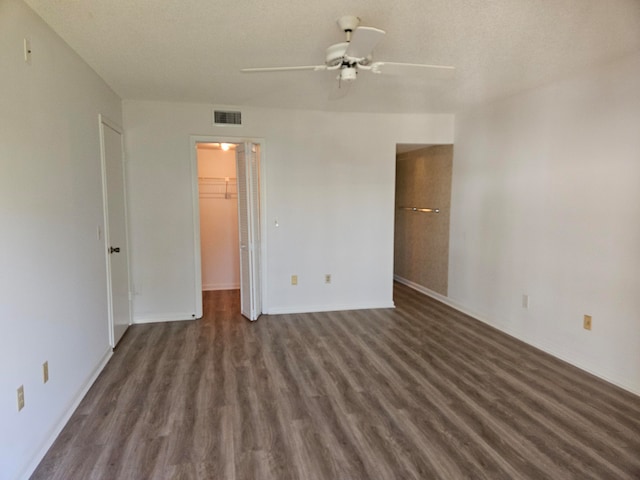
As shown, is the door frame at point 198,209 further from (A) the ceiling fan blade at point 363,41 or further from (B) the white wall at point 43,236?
(A) the ceiling fan blade at point 363,41

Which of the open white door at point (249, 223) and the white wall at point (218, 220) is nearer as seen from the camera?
the open white door at point (249, 223)

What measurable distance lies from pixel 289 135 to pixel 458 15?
265 centimetres

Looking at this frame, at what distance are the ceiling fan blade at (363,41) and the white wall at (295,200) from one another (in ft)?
8.05

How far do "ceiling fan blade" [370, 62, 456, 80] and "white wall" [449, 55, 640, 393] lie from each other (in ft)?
4.82

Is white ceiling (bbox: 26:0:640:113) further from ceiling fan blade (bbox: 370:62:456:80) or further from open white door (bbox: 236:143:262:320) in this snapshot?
open white door (bbox: 236:143:262:320)

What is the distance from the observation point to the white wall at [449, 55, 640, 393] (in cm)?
287

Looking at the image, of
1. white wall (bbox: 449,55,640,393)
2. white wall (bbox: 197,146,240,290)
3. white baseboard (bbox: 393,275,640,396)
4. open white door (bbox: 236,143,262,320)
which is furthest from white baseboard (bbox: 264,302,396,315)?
white wall (bbox: 197,146,240,290)

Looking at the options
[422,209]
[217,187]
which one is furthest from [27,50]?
[422,209]

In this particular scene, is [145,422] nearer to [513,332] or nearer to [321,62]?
[321,62]

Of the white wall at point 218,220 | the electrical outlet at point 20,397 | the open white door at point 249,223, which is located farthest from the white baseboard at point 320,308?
the electrical outlet at point 20,397

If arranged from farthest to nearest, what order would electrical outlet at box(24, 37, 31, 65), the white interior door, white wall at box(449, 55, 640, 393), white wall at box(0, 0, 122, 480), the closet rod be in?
the closet rod
the white interior door
white wall at box(449, 55, 640, 393)
electrical outlet at box(24, 37, 31, 65)
white wall at box(0, 0, 122, 480)

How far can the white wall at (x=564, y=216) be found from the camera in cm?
287

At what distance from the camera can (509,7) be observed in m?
2.12

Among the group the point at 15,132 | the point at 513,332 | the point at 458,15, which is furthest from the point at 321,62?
the point at 513,332
